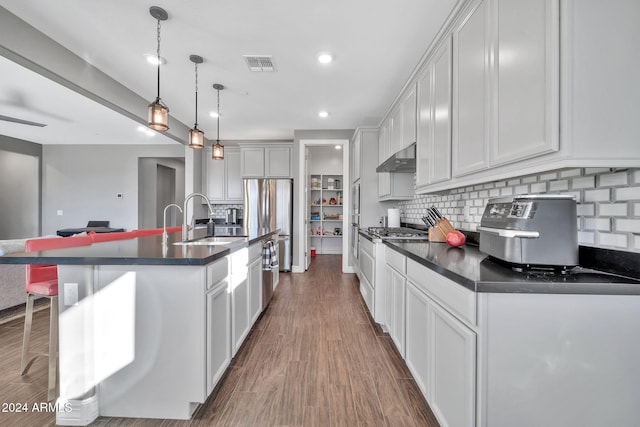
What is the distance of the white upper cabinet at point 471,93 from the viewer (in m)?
1.53

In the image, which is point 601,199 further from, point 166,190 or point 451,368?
point 166,190

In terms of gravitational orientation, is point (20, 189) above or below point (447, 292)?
above

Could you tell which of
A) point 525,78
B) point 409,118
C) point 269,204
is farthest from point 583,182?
point 269,204

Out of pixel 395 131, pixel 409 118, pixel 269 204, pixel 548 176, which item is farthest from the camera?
pixel 269 204

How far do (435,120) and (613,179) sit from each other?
1.27 m

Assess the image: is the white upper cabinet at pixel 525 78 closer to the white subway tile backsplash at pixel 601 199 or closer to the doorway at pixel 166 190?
the white subway tile backsplash at pixel 601 199

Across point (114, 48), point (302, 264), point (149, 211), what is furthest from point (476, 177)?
point (149, 211)

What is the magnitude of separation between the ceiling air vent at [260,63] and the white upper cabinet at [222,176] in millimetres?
3148

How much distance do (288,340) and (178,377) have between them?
1094 millimetres

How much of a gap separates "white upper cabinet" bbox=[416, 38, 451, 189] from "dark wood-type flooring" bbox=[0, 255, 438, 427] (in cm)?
150

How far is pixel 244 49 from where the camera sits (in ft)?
8.80

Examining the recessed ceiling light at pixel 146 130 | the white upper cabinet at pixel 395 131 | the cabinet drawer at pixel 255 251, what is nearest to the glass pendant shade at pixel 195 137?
the cabinet drawer at pixel 255 251

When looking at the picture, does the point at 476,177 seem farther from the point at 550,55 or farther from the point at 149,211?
the point at 149,211

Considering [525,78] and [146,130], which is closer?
[525,78]
